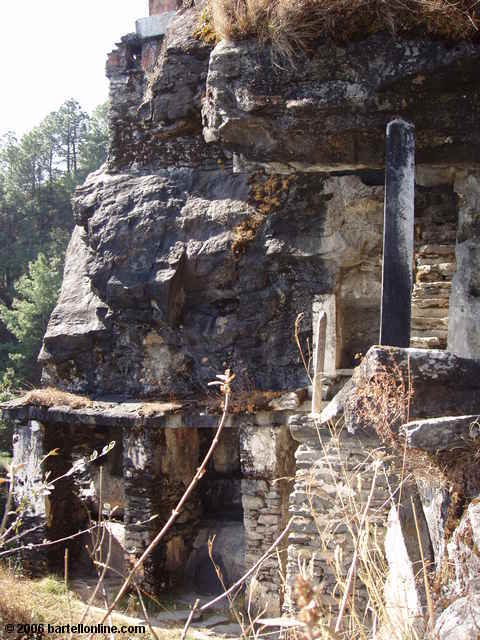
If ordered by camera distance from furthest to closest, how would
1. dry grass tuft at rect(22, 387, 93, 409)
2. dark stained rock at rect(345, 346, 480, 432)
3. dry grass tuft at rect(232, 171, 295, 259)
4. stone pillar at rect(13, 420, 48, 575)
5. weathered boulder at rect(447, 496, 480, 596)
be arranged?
stone pillar at rect(13, 420, 48, 575)
dry grass tuft at rect(22, 387, 93, 409)
dry grass tuft at rect(232, 171, 295, 259)
dark stained rock at rect(345, 346, 480, 432)
weathered boulder at rect(447, 496, 480, 596)

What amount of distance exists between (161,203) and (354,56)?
4319 mm

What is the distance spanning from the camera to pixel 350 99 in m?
5.17

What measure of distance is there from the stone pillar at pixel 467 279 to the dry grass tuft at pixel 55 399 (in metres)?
5.25

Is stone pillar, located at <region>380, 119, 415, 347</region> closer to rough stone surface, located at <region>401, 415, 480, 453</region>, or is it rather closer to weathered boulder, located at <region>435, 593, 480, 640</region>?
rough stone surface, located at <region>401, 415, 480, 453</region>

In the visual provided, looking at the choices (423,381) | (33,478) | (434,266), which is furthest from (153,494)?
(423,381)

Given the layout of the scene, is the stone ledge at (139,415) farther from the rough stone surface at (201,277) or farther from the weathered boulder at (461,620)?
the weathered boulder at (461,620)

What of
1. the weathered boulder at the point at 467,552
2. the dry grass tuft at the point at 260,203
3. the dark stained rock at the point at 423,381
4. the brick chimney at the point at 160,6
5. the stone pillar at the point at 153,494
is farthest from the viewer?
the brick chimney at the point at 160,6

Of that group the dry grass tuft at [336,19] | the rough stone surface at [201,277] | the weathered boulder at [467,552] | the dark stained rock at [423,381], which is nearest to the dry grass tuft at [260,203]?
the rough stone surface at [201,277]

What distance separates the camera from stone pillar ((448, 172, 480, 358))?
18.6ft

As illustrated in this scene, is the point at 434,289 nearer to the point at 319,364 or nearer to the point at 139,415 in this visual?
the point at 319,364

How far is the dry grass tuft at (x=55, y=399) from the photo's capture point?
29.3 feet

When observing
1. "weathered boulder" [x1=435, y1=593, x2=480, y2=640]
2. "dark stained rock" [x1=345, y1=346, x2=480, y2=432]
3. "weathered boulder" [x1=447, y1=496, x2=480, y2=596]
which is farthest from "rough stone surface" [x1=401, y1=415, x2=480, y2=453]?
"weathered boulder" [x1=435, y1=593, x2=480, y2=640]

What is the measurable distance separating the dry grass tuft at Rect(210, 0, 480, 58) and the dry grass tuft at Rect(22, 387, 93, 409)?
5.54m

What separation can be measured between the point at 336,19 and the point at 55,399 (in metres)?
6.45
